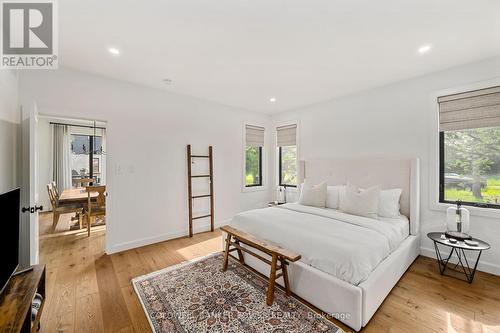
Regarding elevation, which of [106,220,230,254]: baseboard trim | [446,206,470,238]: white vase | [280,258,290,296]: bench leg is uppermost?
[446,206,470,238]: white vase

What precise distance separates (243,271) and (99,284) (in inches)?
61.8

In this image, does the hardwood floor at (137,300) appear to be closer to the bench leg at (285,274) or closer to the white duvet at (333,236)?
the white duvet at (333,236)

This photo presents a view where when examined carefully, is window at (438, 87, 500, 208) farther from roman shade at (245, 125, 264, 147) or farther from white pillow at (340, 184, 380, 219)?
roman shade at (245, 125, 264, 147)

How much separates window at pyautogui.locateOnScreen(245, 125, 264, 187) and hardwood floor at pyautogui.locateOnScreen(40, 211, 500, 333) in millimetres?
2231

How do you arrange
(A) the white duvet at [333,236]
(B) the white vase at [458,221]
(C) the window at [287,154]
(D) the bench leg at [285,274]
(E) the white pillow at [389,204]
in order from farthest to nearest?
1. (C) the window at [287,154]
2. (E) the white pillow at [389,204]
3. (B) the white vase at [458,221]
4. (D) the bench leg at [285,274]
5. (A) the white duvet at [333,236]

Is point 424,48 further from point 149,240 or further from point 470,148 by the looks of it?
point 149,240

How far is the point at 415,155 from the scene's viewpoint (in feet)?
9.71

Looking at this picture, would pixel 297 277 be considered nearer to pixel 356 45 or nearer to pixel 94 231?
pixel 356 45

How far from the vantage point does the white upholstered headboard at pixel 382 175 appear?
2857mm

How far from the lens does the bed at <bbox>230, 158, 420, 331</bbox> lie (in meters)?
1.69
